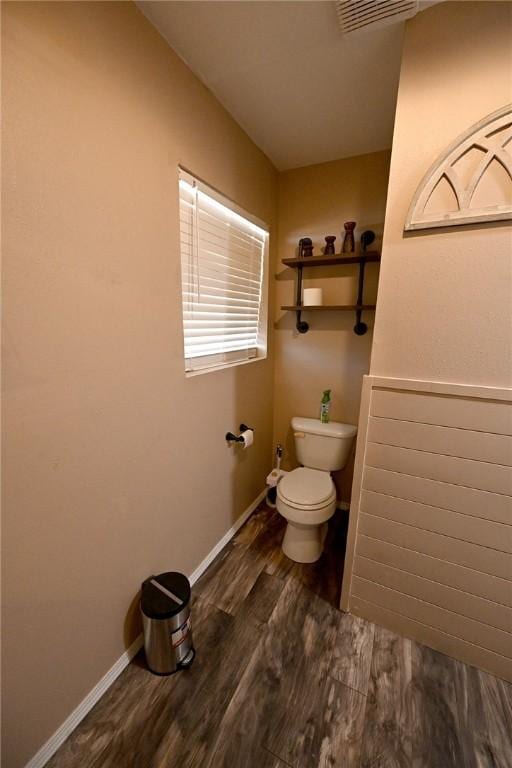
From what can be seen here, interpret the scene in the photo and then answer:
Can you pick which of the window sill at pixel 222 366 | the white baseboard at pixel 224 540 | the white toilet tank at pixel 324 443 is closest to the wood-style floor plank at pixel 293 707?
the white baseboard at pixel 224 540

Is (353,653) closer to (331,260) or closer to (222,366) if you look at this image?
(222,366)

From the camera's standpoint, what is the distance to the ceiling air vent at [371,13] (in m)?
0.98

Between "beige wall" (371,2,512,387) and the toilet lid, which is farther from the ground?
"beige wall" (371,2,512,387)

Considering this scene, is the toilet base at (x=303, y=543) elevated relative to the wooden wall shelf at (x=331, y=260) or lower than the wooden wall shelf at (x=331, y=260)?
lower

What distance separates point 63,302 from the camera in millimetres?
839

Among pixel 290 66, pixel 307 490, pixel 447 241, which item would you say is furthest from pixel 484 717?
pixel 290 66

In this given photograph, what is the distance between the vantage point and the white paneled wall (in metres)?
1.08

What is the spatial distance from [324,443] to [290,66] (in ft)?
6.29

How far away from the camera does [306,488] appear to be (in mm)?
1707

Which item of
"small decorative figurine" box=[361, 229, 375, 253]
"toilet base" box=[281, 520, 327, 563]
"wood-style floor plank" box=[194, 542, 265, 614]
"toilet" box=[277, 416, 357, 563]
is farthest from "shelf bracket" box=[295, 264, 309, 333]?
"wood-style floor plank" box=[194, 542, 265, 614]

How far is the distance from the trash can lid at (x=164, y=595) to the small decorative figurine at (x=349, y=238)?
79.5 inches

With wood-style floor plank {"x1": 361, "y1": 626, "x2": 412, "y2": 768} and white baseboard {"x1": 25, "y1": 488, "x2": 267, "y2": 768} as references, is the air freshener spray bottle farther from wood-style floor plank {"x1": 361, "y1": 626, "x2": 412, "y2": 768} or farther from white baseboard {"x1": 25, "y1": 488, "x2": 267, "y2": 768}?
white baseboard {"x1": 25, "y1": 488, "x2": 267, "y2": 768}

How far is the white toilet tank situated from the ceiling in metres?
1.75

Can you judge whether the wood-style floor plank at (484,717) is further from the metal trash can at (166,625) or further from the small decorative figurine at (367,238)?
the small decorative figurine at (367,238)
